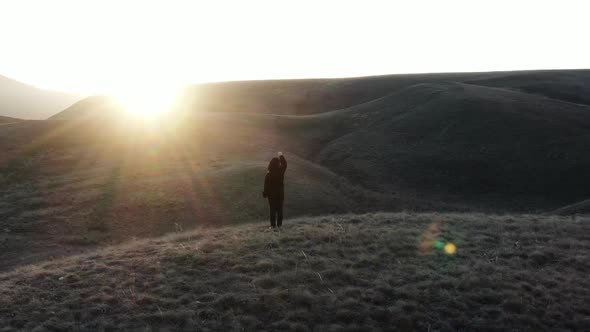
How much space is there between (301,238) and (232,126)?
45625 millimetres

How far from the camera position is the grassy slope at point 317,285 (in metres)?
11.1

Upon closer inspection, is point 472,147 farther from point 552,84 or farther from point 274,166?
point 552,84

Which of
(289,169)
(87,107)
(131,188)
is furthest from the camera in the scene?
(87,107)

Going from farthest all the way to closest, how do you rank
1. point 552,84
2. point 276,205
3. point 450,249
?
point 552,84 < point 276,205 < point 450,249

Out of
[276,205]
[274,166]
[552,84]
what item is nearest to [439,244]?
[276,205]

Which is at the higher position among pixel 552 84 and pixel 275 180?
pixel 552 84

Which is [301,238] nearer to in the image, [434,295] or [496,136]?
[434,295]

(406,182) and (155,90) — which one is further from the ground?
(155,90)

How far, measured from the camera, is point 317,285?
12867 millimetres

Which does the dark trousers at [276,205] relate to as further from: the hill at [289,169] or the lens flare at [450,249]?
the hill at [289,169]

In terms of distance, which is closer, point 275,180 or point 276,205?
point 275,180

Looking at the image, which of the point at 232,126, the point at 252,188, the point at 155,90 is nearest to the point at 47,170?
the point at 252,188

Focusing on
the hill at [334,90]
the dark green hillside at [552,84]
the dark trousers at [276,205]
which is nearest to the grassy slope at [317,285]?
the dark trousers at [276,205]

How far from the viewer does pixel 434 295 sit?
12.2 meters
